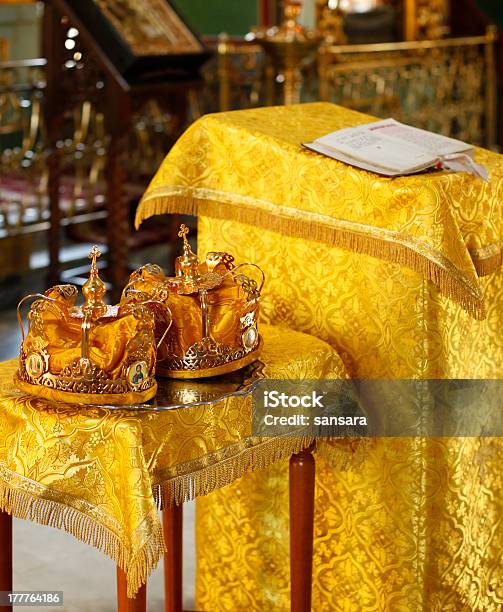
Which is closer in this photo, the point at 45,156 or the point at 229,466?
the point at 229,466

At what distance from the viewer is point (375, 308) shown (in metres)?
2.69

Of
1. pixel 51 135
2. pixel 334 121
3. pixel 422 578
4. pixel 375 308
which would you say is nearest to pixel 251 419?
pixel 375 308

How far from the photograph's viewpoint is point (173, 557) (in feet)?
9.69

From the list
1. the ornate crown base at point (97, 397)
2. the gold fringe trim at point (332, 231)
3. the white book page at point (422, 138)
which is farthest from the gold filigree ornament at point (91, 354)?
the white book page at point (422, 138)

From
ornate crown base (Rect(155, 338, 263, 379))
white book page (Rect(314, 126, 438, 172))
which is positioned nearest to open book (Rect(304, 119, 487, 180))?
white book page (Rect(314, 126, 438, 172))

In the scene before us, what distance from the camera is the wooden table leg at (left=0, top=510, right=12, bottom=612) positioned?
238 cm

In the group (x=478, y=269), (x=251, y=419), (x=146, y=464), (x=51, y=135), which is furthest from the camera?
(x=51, y=135)

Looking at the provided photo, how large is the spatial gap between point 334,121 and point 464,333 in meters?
0.66

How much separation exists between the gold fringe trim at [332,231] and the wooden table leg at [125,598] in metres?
0.90

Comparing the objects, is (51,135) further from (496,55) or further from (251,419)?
(496,55)

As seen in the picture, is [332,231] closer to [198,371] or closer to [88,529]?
[198,371]

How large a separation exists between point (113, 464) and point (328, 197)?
→ 2.96 ft

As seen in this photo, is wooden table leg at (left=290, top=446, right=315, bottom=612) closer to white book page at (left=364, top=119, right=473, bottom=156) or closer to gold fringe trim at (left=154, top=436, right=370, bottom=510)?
gold fringe trim at (left=154, top=436, right=370, bottom=510)

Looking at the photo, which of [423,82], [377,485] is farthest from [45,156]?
[377,485]
